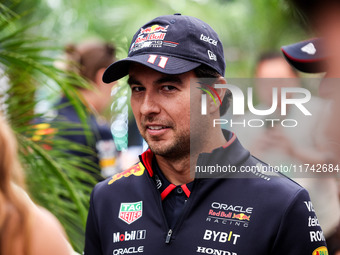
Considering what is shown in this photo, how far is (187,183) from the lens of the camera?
6.86 ft

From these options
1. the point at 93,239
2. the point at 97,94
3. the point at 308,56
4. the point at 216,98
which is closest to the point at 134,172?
the point at 93,239

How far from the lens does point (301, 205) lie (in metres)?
1.90

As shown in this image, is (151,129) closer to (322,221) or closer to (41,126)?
(41,126)

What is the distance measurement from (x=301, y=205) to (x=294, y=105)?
2.11 ft

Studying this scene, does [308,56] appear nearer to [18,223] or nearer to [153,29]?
[153,29]

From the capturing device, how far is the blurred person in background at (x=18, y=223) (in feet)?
4.44

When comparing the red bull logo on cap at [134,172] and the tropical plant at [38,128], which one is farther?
the tropical plant at [38,128]

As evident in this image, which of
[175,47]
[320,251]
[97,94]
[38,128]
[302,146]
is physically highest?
[97,94]

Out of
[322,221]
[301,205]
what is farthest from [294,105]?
[322,221]

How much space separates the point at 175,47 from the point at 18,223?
3.23ft

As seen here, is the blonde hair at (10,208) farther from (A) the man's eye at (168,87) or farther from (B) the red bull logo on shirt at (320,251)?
(B) the red bull logo on shirt at (320,251)

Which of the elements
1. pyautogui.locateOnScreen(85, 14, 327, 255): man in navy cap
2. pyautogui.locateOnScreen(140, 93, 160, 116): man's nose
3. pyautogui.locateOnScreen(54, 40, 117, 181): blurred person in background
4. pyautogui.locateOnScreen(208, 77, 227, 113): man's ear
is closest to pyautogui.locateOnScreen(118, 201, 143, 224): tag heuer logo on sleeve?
pyautogui.locateOnScreen(85, 14, 327, 255): man in navy cap

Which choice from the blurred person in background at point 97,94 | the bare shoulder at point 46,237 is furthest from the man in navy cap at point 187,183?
the blurred person in background at point 97,94

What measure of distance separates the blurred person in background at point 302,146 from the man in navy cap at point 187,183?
396 mm
